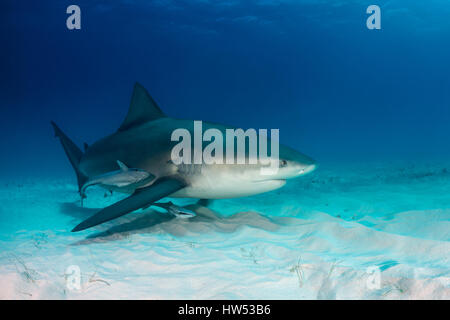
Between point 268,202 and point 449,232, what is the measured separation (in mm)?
4077

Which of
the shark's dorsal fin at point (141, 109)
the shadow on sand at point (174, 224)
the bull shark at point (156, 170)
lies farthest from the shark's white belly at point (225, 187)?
the shark's dorsal fin at point (141, 109)

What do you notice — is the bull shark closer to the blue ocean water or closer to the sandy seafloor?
the sandy seafloor

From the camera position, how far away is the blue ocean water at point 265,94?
537 cm

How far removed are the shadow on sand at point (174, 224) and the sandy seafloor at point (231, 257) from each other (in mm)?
15

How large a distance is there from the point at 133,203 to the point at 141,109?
254cm

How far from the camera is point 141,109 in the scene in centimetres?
527

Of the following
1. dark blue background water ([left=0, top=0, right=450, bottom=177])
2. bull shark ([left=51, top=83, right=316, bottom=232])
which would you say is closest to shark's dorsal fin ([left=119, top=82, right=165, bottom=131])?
bull shark ([left=51, top=83, right=316, bottom=232])

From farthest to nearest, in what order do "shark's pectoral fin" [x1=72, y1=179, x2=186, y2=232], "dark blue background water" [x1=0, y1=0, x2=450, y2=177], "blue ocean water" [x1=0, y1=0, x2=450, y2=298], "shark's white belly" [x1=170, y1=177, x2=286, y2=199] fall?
"dark blue background water" [x1=0, y1=0, x2=450, y2=177] < "blue ocean water" [x1=0, y1=0, x2=450, y2=298] < "shark's white belly" [x1=170, y1=177, x2=286, y2=199] < "shark's pectoral fin" [x1=72, y1=179, x2=186, y2=232]

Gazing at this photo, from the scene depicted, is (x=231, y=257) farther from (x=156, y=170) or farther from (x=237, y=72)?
(x=237, y=72)

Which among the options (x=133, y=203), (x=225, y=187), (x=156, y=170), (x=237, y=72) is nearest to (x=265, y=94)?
(x=237, y=72)

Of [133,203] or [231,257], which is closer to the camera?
[231,257]

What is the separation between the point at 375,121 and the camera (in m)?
134

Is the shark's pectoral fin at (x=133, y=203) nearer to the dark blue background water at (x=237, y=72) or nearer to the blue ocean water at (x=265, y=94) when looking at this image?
the blue ocean water at (x=265, y=94)

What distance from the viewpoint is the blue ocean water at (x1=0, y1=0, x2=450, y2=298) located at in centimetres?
537
